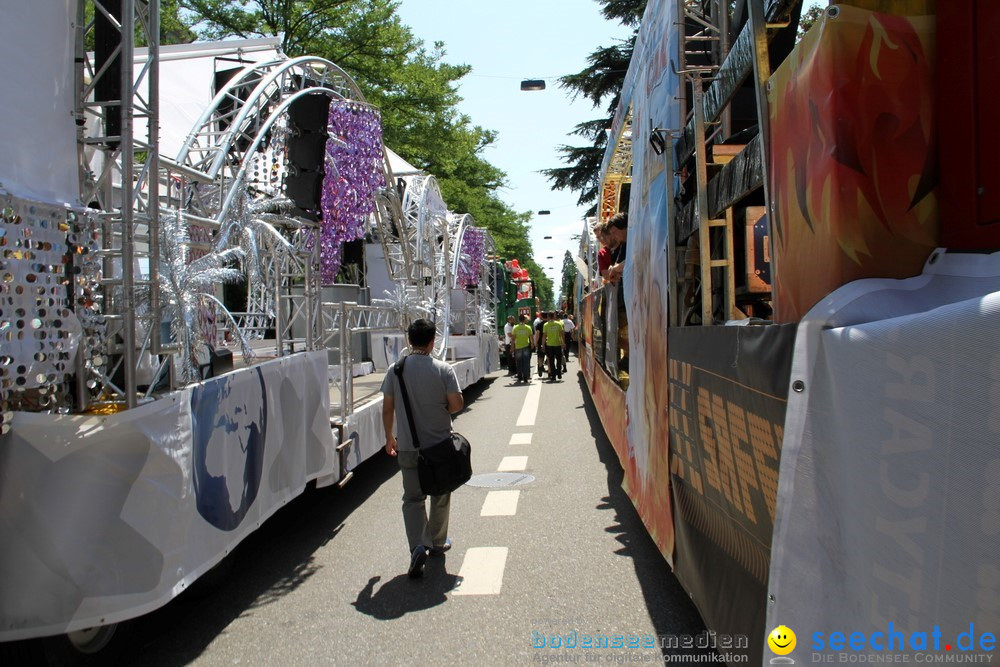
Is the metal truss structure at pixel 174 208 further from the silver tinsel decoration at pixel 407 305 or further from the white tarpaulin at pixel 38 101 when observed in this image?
the silver tinsel decoration at pixel 407 305

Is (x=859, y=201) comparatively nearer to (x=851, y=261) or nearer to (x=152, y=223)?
(x=851, y=261)

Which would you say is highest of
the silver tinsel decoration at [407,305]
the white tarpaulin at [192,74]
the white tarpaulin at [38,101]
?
the white tarpaulin at [192,74]

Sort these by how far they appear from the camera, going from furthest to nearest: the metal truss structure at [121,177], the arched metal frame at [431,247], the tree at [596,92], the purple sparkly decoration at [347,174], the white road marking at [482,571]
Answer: the tree at [596,92], the arched metal frame at [431,247], the purple sparkly decoration at [347,174], the white road marking at [482,571], the metal truss structure at [121,177]

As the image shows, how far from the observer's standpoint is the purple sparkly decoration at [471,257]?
16.8 meters

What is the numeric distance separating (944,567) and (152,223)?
12.8ft

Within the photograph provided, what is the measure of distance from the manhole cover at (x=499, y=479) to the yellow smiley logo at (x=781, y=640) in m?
5.08

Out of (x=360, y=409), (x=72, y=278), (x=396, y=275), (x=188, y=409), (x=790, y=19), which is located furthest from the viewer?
(x=396, y=275)

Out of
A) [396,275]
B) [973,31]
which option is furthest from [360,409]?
[973,31]

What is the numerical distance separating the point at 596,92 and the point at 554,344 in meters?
11.2

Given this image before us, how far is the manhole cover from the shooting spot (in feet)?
23.6

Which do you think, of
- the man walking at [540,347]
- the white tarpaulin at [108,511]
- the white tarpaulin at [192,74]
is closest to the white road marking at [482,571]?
the white tarpaulin at [108,511]

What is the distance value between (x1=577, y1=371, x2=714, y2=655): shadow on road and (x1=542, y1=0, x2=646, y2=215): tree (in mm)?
17179

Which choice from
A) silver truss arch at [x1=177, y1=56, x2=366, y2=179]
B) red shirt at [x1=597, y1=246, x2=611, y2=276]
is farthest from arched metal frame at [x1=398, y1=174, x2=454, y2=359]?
silver truss arch at [x1=177, y1=56, x2=366, y2=179]

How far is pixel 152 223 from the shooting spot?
3.89 metres
